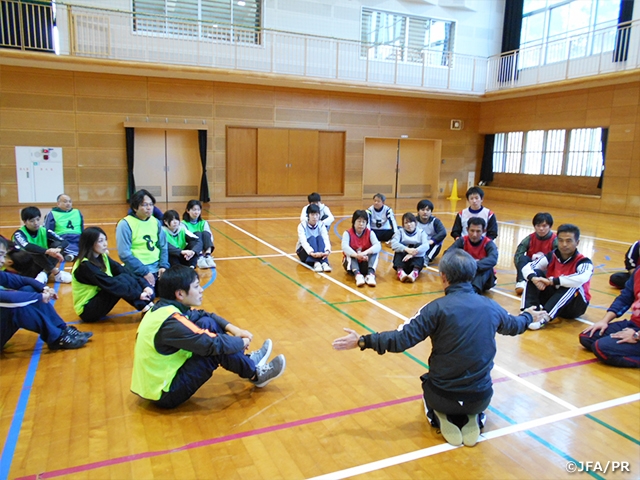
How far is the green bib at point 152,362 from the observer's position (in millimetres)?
3029

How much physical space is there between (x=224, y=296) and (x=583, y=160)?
14.5 m

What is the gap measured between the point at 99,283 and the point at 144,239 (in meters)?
0.93

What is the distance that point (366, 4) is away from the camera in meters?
16.9

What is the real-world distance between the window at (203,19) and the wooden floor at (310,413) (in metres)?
11.4

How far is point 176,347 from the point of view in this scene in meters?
3.01

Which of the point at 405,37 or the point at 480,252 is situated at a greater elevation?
the point at 405,37

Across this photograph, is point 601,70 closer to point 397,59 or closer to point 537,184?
point 537,184

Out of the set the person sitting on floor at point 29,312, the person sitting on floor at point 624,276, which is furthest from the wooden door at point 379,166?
the person sitting on floor at point 29,312

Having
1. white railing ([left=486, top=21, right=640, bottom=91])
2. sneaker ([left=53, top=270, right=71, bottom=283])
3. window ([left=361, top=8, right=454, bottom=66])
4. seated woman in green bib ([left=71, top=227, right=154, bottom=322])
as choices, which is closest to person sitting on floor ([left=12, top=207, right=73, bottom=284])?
sneaker ([left=53, top=270, right=71, bottom=283])

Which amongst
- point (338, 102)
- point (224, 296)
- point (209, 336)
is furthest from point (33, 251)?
point (338, 102)

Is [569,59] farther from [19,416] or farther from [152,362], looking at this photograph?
[19,416]

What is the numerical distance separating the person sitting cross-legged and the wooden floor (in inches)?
7.7

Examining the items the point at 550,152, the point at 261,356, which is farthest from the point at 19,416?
the point at 550,152

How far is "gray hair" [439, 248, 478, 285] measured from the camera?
2762mm
